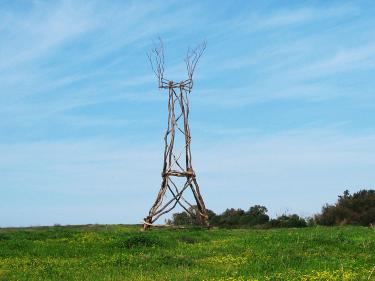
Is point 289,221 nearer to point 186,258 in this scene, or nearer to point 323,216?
point 323,216

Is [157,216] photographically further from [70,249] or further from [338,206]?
[338,206]

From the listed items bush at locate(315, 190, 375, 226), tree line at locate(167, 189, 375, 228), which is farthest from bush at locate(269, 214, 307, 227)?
bush at locate(315, 190, 375, 226)

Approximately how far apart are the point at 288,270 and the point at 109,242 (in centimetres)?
807

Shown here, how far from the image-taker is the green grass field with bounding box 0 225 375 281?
11918 mm

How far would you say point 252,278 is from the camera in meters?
11.0

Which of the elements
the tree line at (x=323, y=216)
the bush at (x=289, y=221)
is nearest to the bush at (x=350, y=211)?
the tree line at (x=323, y=216)

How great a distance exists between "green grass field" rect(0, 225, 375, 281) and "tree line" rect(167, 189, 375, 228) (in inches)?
514

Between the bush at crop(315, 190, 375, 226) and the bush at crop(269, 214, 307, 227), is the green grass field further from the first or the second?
the bush at crop(315, 190, 375, 226)

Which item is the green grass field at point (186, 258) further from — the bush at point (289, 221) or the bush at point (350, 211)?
the bush at point (350, 211)

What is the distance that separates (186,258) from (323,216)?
22.3 metres

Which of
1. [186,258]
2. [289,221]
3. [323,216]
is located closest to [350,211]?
[323,216]

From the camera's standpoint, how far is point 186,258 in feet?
48.0

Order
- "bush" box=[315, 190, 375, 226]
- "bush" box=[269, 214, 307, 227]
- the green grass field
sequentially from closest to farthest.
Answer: the green grass field < "bush" box=[269, 214, 307, 227] < "bush" box=[315, 190, 375, 226]

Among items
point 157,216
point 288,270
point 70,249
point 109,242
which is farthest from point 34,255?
point 157,216
